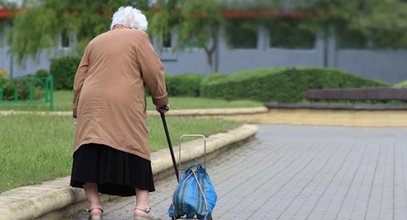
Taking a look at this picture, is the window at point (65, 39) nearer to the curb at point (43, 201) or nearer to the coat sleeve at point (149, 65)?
the curb at point (43, 201)

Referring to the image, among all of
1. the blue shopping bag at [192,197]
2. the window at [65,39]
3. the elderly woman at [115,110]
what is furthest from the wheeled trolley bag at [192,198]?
the window at [65,39]

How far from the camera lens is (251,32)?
27.9 m

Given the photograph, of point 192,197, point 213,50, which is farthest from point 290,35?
point 192,197

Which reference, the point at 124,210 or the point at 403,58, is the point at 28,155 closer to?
the point at 124,210

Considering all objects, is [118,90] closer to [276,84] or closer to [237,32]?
[276,84]

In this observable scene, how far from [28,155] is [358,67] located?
79.9 ft

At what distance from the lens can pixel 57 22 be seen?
28906 millimetres

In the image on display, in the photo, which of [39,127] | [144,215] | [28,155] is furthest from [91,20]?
[144,215]

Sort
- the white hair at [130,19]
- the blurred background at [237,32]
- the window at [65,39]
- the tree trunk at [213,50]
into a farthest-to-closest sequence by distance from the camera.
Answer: the tree trunk at [213,50], the window at [65,39], the blurred background at [237,32], the white hair at [130,19]

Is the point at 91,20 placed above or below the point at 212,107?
above

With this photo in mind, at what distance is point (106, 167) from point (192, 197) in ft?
2.23

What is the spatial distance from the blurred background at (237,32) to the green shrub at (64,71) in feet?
0.64

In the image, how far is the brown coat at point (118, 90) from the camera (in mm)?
6770

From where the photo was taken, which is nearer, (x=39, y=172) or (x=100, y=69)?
(x=100, y=69)
